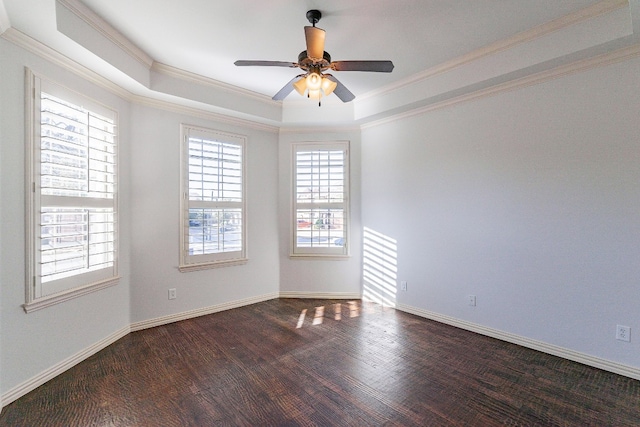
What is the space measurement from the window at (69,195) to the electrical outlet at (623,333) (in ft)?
15.3

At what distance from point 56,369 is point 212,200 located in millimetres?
2240

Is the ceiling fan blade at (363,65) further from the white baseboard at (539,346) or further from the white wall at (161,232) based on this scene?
the white baseboard at (539,346)

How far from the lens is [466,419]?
1977 millimetres

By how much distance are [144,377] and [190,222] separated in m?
1.84

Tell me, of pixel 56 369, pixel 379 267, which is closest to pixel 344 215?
pixel 379 267

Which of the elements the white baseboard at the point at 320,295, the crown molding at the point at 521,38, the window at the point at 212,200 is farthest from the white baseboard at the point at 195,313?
the crown molding at the point at 521,38

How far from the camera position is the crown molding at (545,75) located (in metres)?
2.45

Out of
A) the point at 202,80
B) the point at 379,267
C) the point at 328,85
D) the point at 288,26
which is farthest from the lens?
the point at 379,267

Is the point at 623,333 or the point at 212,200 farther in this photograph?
the point at 212,200

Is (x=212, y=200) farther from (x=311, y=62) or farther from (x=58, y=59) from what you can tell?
(x=311, y=62)

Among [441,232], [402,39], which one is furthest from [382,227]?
[402,39]

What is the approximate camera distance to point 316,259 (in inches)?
184

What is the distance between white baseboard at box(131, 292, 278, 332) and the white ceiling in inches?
106

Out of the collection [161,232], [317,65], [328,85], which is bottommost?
[161,232]
